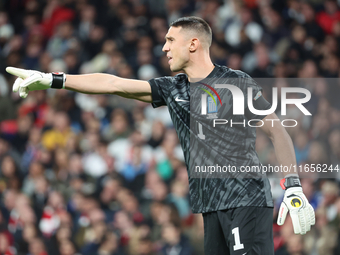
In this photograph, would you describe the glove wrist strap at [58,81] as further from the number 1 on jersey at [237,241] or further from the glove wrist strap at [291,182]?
the glove wrist strap at [291,182]

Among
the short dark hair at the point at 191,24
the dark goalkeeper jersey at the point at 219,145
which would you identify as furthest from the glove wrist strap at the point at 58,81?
the short dark hair at the point at 191,24

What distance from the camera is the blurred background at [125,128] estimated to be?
25.1 ft

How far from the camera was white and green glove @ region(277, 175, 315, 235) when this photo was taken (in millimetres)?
3564

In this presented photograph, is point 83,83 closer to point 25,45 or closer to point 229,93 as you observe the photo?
point 229,93

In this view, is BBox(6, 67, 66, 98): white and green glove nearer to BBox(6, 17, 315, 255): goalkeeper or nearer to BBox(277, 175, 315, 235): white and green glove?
BBox(6, 17, 315, 255): goalkeeper

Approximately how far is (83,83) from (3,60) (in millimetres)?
7538

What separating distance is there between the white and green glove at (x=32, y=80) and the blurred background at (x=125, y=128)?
410cm

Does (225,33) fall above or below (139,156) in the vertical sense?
above

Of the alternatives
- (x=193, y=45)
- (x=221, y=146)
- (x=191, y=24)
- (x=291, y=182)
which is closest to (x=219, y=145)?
(x=221, y=146)

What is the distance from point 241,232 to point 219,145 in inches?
27.0

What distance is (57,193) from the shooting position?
27.8 ft

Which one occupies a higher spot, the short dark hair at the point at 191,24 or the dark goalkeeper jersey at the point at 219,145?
the short dark hair at the point at 191,24

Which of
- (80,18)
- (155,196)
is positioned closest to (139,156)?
(155,196)

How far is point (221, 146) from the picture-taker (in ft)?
12.3
